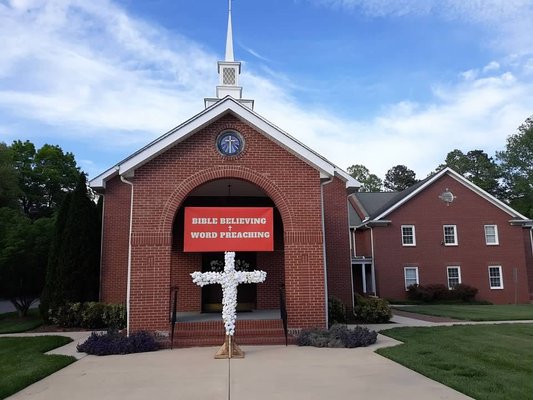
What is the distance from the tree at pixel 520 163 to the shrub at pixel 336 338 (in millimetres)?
46777

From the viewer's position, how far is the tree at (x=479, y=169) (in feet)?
194

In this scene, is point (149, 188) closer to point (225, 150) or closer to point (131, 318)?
point (225, 150)

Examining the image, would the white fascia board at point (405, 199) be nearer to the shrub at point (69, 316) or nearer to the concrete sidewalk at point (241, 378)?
the shrub at point (69, 316)

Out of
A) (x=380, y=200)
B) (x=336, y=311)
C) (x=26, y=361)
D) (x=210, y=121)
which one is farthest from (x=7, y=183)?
(x=336, y=311)

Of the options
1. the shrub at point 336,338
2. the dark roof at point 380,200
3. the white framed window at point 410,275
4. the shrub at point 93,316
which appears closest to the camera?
the shrub at point 336,338

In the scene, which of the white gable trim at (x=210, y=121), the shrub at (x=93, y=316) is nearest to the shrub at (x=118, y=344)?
the white gable trim at (x=210, y=121)

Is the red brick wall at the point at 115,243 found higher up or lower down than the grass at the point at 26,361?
higher up

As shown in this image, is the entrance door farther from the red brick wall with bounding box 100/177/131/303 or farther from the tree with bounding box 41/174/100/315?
the tree with bounding box 41/174/100/315

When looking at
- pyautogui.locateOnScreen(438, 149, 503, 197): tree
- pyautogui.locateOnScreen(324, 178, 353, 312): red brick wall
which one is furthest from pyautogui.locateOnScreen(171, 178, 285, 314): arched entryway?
pyautogui.locateOnScreen(438, 149, 503, 197): tree

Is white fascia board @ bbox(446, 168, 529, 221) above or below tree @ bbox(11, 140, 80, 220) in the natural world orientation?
below

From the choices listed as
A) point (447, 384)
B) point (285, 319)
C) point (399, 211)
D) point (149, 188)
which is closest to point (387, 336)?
point (285, 319)

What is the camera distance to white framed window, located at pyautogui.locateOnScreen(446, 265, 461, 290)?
2750cm

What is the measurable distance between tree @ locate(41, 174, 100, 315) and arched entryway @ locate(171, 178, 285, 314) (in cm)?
292

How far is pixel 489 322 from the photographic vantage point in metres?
15.0
